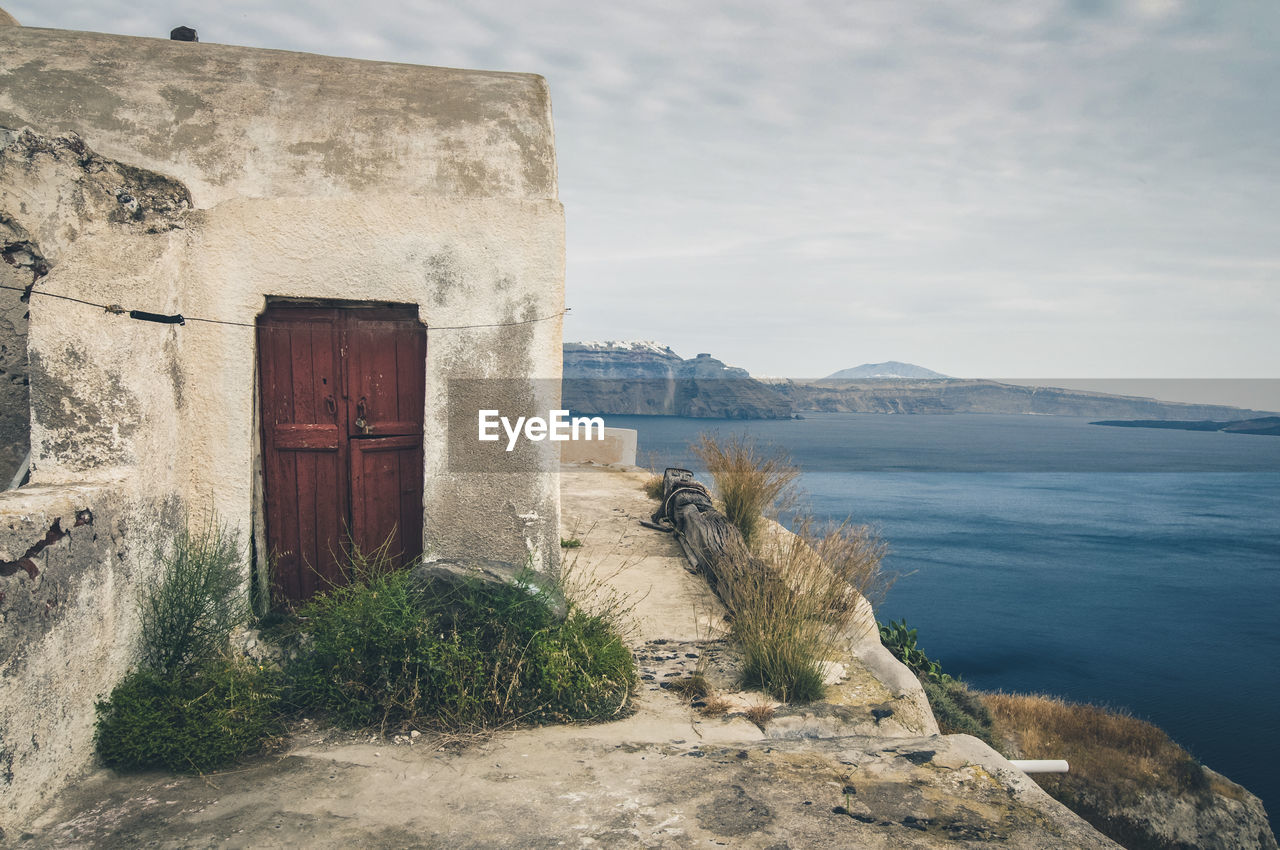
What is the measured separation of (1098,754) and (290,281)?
12.5 metres

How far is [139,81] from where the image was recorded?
455 centimetres

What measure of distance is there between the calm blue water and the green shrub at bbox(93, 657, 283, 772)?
527 cm

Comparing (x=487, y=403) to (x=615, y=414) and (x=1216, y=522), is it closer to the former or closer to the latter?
(x=1216, y=522)

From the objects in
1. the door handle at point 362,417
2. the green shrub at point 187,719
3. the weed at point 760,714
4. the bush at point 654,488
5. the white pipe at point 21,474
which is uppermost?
the door handle at point 362,417

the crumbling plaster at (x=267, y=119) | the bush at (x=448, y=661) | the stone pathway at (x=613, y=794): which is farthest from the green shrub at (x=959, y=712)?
the crumbling plaster at (x=267, y=119)

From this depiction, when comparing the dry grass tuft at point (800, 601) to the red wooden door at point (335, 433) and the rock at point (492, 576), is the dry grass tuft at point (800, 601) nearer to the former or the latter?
the rock at point (492, 576)

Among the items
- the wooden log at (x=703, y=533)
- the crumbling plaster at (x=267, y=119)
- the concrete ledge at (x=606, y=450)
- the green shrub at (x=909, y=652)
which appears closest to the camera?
the crumbling plaster at (x=267, y=119)

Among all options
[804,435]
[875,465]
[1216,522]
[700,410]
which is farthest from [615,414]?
[1216,522]

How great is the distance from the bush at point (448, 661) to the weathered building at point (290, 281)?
0.51 meters

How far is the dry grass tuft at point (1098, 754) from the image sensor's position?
10.0 metres

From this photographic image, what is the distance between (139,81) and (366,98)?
4.29 feet

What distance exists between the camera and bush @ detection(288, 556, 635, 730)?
12.8 feet

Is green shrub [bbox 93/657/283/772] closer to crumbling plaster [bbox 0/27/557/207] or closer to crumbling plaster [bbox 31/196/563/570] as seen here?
crumbling plaster [bbox 31/196/563/570]

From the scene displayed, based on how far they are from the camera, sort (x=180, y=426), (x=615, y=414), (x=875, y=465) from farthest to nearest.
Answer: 1. (x=615, y=414)
2. (x=875, y=465)
3. (x=180, y=426)
